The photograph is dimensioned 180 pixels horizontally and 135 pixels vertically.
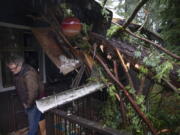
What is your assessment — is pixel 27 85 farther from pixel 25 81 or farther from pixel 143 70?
pixel 143 70

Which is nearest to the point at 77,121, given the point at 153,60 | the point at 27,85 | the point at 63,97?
the point at 63,97

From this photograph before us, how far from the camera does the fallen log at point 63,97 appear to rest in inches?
91.1

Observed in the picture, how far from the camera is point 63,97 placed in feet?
8.31

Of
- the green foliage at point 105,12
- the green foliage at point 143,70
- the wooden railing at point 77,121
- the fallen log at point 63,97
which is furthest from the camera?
the green foliage at point 105,12

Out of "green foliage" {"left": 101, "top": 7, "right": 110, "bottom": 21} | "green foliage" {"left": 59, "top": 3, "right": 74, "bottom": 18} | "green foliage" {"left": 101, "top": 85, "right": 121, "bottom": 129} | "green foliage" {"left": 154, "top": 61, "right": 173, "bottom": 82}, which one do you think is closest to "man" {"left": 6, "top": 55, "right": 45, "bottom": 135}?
"green foliage" {"left": 59, "top": 3, "right": 74, "bottom": 18}

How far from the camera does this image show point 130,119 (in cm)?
286

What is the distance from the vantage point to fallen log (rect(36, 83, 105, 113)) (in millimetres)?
2314

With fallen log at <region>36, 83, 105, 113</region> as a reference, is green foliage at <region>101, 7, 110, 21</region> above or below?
above

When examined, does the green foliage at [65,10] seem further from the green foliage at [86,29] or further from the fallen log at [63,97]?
the fallen log at [63,97]

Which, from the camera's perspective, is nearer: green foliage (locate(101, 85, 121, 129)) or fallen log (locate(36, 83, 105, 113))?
fallen log (locate(36, 83, 105, 113))

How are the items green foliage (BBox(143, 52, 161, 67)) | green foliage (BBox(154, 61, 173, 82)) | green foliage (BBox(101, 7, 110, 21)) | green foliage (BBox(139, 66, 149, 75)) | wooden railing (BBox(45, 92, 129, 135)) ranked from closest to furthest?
wooden railing (BBox(45, 92, 129, 135)), green foliage (BBox(154, 61, 173, 82)), green foliage (BBox(143, 52, 161, 67)), green foliage (BBox(139, 66, 149, 75)), green foliage (BBox(101, 7, 110, 21))

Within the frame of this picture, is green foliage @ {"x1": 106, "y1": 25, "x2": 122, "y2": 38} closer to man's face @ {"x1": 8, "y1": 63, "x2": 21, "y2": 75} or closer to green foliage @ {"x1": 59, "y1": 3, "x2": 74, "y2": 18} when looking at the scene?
green foliage @ {"x1": 59, "y1": 3, "x2": 74, "y2": 18}

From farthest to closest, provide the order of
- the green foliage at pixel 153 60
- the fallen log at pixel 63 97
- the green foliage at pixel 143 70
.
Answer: the green foliage at pixel 143 70, the green foliage at pixel 153 60, the fallen log at pixel 63 97

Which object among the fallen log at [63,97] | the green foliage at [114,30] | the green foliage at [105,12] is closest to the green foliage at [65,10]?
the green foliage at [105,12]
